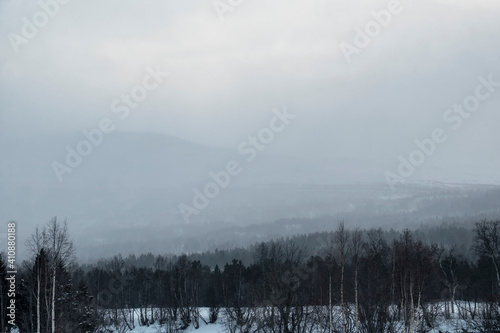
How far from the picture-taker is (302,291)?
157ft

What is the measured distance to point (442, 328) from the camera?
55.7 metres

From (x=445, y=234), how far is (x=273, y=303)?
12085cm

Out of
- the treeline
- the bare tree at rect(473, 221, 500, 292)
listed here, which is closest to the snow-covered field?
the treeline

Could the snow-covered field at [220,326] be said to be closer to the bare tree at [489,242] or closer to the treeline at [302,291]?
the treeline at [302,291]

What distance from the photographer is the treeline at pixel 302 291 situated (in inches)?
1604

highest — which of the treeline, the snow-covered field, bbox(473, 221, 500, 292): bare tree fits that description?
bbox(473, 221, 500, 292): bare tree

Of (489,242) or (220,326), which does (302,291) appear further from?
(220,326)

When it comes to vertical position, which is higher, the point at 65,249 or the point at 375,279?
the point at 65,249

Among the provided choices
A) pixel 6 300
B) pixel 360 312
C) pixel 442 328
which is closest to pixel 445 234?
pixel 442 328

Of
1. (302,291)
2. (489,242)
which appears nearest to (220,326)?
(302,291)

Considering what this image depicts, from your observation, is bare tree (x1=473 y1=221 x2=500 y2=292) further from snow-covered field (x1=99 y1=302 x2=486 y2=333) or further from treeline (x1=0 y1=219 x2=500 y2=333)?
snow-covered field (x1=99 y1=302 x2=486 y2=333)

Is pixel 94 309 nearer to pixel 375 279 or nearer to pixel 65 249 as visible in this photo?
pixel 65 249

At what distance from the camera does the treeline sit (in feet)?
134

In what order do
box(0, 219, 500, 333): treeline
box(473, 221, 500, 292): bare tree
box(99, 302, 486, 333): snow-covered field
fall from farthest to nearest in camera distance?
box(99, 302, 486, 333): snow-covered field → box(473, 221, 500, 292): bare tree → box(0, 219, 500, 333): treeline
